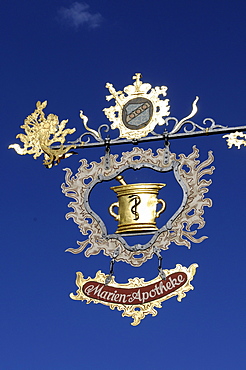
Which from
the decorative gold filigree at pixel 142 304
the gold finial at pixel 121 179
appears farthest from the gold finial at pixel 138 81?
the decorative gold filigree at pixel 142 304

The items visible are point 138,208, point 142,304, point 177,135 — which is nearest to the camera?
point 142,304

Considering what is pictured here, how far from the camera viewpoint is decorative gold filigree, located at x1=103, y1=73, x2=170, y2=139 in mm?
12562

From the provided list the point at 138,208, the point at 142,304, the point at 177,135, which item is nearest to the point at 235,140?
the point at 177,135

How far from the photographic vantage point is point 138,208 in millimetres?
12172

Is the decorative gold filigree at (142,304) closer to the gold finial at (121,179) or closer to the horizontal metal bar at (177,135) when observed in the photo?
the gold finial at (121,179)

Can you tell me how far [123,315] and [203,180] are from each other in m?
2.13

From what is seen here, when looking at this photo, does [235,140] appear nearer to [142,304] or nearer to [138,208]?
[138,208]

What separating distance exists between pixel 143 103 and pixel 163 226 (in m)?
1.90

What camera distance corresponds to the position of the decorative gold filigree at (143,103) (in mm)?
12562

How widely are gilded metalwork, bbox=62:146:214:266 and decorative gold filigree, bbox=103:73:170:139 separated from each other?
314mm

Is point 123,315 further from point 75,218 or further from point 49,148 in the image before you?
point 49,148

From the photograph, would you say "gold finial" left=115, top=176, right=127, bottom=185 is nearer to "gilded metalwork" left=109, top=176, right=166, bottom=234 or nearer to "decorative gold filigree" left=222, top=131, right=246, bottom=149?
"gilded metalwork" left=109, top=176, right=166, bottom=234

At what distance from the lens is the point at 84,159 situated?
1271 cm

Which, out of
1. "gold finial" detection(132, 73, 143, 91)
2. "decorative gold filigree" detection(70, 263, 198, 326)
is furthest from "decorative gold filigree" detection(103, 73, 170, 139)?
"decorative gold filigree" detection(70, 263, 198, 326)
